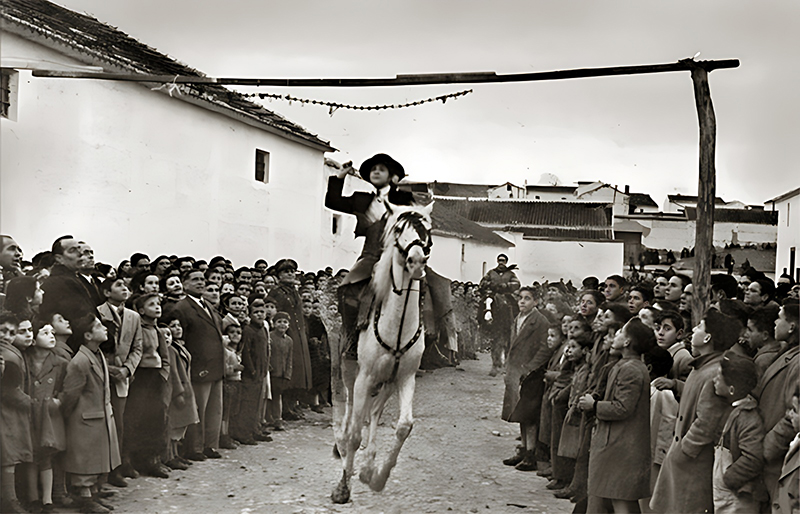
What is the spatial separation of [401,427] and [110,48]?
185 inches

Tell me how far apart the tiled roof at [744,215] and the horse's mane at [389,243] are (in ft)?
8.51

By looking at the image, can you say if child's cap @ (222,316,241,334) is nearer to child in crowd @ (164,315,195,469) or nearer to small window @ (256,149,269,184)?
child in crowd @ (164,315,195,469)

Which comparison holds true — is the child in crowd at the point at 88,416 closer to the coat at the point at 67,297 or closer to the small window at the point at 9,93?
the coat at the point at 67,297

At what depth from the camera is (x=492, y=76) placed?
20.8 ft

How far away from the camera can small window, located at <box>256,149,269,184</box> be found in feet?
27.0

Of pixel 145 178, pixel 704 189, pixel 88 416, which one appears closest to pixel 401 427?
pixel 88 416

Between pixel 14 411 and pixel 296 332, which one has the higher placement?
pixel 296 332

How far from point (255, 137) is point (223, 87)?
76 centimetres

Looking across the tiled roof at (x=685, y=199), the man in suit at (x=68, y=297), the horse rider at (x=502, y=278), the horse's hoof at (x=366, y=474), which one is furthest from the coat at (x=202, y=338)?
the tiled roof at (x=685, y=199)

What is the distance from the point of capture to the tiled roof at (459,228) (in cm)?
627

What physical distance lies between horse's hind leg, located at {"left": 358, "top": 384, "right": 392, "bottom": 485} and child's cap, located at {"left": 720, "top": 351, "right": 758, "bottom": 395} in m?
2.59

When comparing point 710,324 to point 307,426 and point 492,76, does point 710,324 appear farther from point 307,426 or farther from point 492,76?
point 307,426

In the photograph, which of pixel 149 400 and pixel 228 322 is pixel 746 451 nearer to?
pixel 149 400

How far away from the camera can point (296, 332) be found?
755 centimetres
